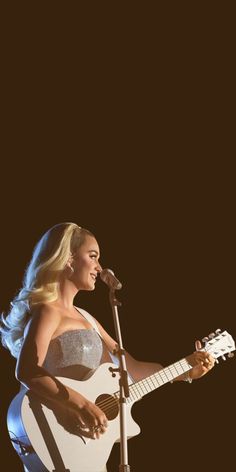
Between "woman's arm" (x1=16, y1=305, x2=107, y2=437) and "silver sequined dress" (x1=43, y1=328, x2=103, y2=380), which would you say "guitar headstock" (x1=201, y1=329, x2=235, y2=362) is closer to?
"silver sequined dress" (x1=43, y1=328, x2=103, y2=380)

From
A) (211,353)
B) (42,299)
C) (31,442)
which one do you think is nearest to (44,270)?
(42,299)

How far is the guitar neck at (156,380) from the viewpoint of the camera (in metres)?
3.23

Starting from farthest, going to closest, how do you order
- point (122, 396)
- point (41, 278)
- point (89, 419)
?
point (41, 278) → point (89, 419) → point (122, 396)

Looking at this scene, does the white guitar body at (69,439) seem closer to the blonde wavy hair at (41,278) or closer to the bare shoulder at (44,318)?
the bare shoulder at (44,318)

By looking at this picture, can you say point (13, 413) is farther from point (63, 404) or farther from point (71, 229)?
point (71, 229)

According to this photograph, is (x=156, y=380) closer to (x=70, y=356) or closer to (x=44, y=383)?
(x=70, y=356)

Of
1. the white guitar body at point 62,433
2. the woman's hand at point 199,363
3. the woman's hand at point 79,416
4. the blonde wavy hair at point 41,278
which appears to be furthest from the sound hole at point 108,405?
the woman's hand at point 199,363

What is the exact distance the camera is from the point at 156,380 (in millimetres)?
3352

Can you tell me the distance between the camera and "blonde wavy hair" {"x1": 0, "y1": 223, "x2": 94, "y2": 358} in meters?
3.16

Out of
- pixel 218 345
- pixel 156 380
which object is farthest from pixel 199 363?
pixel 156 380

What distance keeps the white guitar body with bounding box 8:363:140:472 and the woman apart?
0.14 ft

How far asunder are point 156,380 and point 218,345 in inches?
18.3

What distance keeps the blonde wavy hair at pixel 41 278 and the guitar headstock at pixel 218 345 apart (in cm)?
93

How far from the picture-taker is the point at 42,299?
10.2 feet
